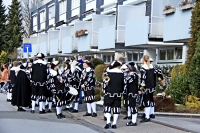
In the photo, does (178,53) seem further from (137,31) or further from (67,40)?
(67,40)

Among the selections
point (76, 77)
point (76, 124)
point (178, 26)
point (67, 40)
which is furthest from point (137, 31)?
point (67, 40)

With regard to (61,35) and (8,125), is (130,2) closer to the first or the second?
(61,35)

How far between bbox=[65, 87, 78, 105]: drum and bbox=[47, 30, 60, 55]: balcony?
26456 millimetres

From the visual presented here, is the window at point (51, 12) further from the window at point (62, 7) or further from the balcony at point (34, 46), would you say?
the balcony at point (34, 46)

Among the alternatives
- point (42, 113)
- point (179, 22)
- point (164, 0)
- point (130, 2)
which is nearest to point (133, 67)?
point (42, 113)

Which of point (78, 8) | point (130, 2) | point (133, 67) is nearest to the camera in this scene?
point (133, 67)

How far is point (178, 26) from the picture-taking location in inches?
786

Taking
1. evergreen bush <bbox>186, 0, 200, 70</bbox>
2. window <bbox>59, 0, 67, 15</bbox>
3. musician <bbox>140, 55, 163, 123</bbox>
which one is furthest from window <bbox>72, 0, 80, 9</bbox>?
musician <bbox>140, 55, 163, 123</bbox>

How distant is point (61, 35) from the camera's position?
40.7 meters

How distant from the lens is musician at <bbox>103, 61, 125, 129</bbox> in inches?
459

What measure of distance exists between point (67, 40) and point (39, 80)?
23.0 meters

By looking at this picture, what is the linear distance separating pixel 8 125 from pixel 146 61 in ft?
14.2

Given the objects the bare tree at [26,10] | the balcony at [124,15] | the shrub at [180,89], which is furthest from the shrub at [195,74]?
the bare tree at [26,10]

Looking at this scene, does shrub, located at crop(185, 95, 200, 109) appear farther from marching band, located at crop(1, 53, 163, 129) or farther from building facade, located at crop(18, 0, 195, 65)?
building facade, located at crop(18, 0, 195, 65)
